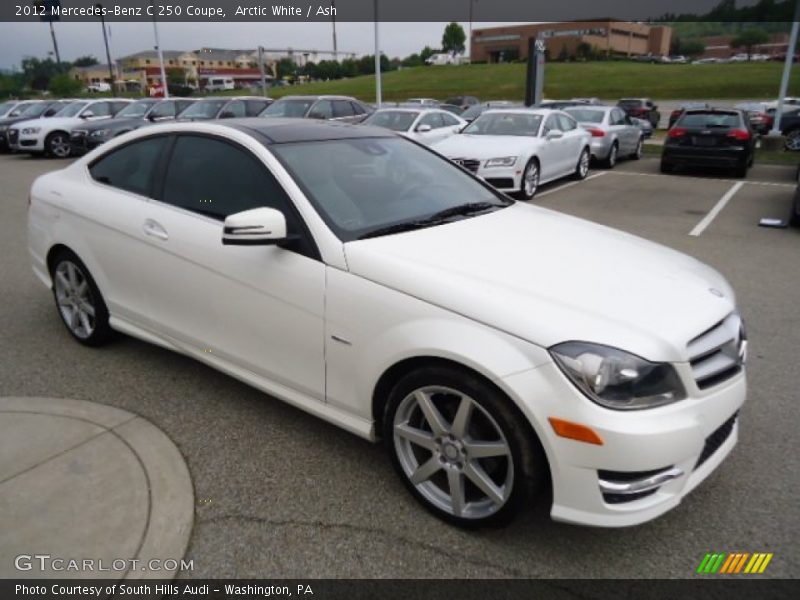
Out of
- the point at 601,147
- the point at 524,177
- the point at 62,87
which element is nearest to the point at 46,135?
the point at 524,177

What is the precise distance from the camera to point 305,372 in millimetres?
2848

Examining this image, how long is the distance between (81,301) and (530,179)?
26.7 feet

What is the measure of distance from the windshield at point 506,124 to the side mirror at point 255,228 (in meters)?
9.25

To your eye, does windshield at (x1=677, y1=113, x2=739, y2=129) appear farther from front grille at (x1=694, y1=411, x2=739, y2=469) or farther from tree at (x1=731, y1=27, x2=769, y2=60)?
tree at (x1=731, y1=27, x2=769, y2=60)

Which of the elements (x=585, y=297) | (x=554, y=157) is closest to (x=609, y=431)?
(x=585, y=297)

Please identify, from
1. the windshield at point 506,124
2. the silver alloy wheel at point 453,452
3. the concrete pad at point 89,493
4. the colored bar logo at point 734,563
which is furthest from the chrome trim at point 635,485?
the windshield at point 506,124

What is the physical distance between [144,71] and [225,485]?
121 m

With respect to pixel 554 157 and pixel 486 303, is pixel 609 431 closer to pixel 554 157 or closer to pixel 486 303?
pixel 486 303

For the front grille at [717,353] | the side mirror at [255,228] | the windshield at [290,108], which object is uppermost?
the side mirror at [255,228]

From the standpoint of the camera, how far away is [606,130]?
15.0m

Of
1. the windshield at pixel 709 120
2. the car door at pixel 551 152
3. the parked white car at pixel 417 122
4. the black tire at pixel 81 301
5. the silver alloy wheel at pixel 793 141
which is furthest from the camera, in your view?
the silver alloy wheel at pixel 793 141

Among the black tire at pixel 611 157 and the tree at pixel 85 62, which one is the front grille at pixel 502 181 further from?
the tree at pixel 85 62

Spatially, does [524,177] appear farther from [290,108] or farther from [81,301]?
[290,108]

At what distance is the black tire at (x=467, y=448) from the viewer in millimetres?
2242
